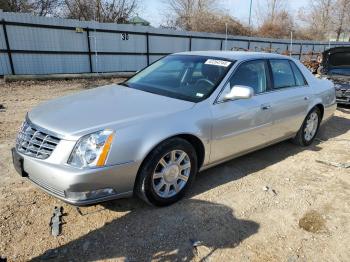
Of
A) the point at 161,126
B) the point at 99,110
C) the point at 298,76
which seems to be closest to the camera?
the point at 161,126

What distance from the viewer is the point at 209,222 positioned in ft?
10.4

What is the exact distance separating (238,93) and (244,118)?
428mm

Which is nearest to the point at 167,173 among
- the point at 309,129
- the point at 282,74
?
the point at 282,74

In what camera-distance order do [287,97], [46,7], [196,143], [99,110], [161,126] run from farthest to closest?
[46,7] < [287,97] < [196,143] < [99,110] < [161,126]

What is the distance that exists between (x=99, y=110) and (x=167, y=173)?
950mm

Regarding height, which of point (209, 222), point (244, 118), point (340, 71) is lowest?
point (209, 222)

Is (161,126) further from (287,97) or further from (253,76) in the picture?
(287,97)

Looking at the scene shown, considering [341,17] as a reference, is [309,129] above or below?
below

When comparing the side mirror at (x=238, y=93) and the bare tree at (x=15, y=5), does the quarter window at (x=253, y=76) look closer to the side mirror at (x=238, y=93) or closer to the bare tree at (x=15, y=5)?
the side mirror at (x=238, y=93)

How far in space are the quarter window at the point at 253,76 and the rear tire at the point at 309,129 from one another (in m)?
1.43

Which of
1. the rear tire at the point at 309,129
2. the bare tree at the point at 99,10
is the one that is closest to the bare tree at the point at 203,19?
the bare tree at the point at 99,10

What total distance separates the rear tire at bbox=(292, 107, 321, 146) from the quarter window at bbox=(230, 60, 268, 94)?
4.69ft

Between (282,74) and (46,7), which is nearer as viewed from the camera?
(282,74)

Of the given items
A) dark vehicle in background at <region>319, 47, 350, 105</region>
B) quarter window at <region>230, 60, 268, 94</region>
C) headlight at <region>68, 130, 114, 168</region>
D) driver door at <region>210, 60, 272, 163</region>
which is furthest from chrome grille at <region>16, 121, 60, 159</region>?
dark vehicle in background at <region>319, 47, 350, 105</region>
